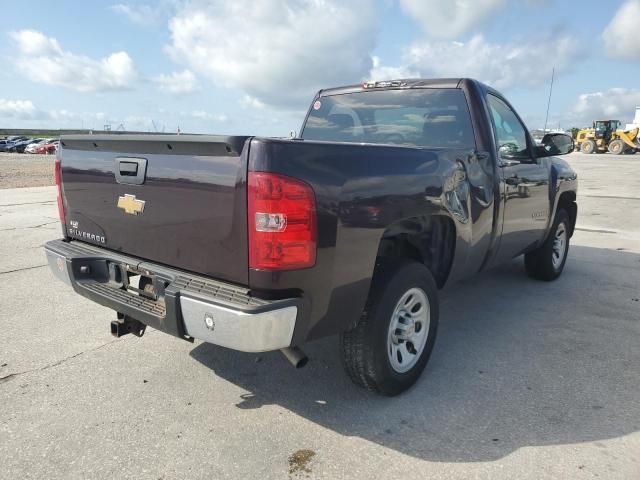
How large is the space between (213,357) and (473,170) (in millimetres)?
2221

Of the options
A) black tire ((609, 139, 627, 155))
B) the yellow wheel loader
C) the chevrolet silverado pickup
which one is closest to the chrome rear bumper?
the chevrolet silverado pickup

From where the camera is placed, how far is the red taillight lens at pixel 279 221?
216 cm

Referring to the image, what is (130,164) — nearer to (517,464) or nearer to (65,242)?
(65,242)

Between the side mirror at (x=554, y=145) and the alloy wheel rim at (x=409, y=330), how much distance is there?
2157 mm

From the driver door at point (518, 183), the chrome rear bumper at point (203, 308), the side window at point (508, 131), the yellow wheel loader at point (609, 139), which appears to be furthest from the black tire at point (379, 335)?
the yellow wheel loader at point (609, 139)

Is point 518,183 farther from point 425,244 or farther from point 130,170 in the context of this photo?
point 130,170

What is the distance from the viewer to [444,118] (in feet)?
12.7

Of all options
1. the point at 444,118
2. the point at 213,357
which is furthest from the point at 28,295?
the point at 444,118

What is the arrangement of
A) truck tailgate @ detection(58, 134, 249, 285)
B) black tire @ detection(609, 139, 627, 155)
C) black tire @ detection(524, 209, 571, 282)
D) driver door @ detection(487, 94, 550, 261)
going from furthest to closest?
black tire @ detection(609, 139, 627, 155) → black tire @ detection(524, 209, 571, 282) → driver door @ detection(487, 94, 550, 261) → truck tailgate @ detection(58, 134, 249, 285)

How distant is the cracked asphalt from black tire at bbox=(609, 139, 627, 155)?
3983 cm

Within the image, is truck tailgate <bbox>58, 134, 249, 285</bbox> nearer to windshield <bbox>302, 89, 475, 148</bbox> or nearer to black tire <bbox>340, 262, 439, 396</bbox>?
black tire <bbox>340, 262, 439, 396</bbox>

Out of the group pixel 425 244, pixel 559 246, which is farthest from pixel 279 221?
pixel 559 246

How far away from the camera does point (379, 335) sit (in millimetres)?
2730

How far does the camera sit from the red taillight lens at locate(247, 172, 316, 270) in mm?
2158
